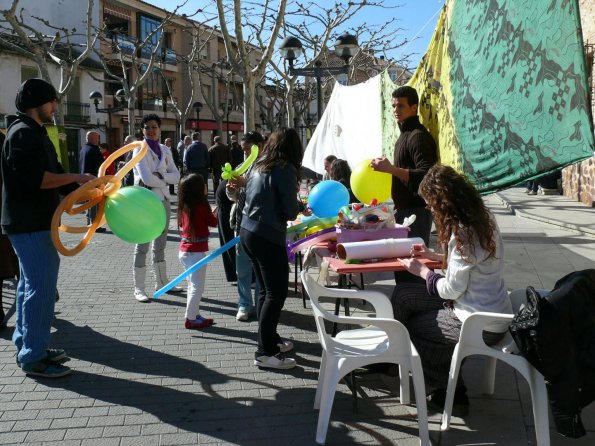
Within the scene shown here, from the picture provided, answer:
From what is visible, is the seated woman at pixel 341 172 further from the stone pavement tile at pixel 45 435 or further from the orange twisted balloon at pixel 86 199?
the stone pavement tile at pixel 45 435

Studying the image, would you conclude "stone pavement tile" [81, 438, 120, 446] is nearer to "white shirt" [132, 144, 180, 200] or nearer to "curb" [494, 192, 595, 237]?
"white shirt" [132, 144, 180, 200]

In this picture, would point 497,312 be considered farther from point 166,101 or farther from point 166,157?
point 166,101

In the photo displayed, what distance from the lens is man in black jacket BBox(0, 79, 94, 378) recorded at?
12.3 ft

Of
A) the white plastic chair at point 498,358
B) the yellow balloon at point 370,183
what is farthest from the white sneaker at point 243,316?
the white plastic chair at point 498,358

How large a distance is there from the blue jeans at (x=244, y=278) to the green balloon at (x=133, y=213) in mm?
1661

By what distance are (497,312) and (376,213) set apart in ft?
4.45

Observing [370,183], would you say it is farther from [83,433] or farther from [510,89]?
[83,433]

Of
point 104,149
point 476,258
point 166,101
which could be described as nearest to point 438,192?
point 476,258

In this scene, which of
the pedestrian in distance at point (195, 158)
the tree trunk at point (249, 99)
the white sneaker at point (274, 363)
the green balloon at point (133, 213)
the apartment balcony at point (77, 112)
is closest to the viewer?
the green balloon at point (133, 213)

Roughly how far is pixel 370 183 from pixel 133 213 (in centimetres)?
202

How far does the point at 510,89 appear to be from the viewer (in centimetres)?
337

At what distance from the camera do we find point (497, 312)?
316 centimetres

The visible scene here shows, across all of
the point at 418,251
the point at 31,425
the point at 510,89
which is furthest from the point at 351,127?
the point at 31,425

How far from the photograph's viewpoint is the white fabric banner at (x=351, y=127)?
7434 mm
